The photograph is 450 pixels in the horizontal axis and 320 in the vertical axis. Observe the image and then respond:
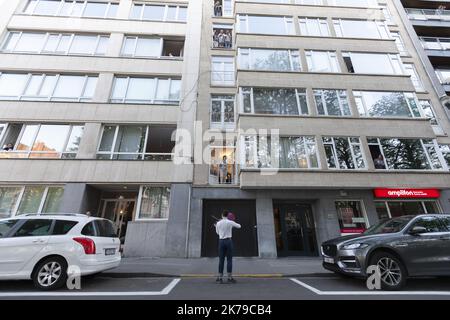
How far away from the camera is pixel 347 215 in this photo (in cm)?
1154

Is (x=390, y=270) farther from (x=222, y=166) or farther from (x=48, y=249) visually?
(x=222, y=166)

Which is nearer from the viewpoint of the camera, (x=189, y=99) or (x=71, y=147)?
(x=71, y=147)

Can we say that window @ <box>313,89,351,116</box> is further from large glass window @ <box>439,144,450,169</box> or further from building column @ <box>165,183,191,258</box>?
building column @ <box>165,183,191,258</box>

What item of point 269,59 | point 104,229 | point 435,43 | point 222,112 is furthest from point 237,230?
point 435,43

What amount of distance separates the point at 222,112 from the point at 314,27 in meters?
9.21

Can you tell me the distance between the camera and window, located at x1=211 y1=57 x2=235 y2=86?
14320 millimetres

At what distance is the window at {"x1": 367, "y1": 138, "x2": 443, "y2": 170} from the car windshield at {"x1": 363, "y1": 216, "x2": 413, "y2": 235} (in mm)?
6193

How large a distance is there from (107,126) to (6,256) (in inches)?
357

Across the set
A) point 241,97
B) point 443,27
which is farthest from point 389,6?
point 241,97

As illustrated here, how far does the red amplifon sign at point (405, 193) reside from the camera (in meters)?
11.1

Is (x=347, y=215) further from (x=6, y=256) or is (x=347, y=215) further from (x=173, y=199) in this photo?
(x=6, y=256)

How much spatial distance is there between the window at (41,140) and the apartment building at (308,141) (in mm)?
7191

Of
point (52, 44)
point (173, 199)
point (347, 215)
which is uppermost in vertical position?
point (52, 44)

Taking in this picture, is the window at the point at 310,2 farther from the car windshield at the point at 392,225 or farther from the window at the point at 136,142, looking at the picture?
the car windshield at the point at 392,225
